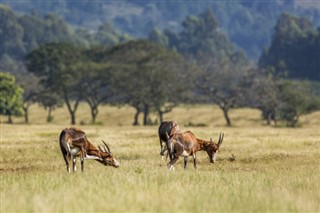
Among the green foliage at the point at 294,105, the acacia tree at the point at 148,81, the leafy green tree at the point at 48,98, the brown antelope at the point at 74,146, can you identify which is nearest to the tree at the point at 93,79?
the acacia tree at the point at 148,81

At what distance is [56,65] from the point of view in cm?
10388

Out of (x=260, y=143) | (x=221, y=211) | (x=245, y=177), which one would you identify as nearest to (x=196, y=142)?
→ (x=245, y=177)

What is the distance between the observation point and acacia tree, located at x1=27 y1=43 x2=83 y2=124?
92188mm

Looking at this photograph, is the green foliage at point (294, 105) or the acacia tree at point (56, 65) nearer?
the green foliage at point (294, 105)

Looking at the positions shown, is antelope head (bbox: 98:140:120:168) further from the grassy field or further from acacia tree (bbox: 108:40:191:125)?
acacia tree (bbox: 108:40:191:125)

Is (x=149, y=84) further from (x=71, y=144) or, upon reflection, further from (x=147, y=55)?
(x=71, y=144)

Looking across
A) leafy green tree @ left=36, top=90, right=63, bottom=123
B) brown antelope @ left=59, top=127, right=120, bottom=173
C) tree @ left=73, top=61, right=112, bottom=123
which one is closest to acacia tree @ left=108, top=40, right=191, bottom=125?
tree @ left=73, top=61, right=112, bottom=123

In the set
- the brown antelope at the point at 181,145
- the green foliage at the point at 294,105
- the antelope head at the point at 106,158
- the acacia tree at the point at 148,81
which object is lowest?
the antelope head at the point at 106,158

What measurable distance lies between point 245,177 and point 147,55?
77.4 m

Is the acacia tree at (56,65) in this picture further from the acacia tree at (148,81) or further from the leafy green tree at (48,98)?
the acacia tree at (148,81)

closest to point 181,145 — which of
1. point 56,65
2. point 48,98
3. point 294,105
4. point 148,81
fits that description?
point 148,81

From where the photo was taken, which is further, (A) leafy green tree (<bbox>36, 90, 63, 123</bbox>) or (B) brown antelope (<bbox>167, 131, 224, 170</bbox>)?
(A) leafy green tree (<bbox>36, 90, 63, 123</bbox>)

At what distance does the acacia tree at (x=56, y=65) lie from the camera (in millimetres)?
92188

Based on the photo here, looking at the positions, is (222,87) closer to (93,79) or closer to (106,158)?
(93,79)
